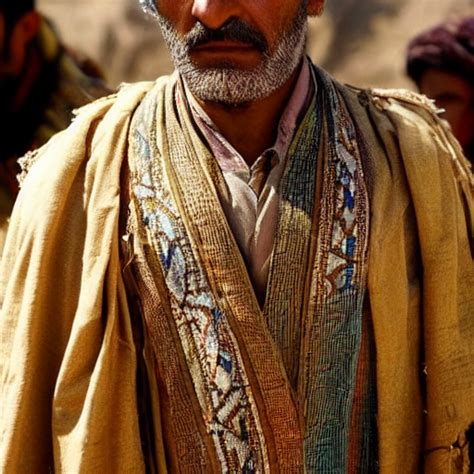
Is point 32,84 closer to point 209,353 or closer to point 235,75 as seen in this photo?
point 235,75

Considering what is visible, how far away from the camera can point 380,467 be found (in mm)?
3334

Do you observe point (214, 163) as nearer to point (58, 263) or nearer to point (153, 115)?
point (153, 115)

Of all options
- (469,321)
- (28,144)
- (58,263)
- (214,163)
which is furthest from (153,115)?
(28,144)

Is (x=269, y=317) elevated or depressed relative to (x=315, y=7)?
depressed

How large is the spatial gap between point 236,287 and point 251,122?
1.37ft

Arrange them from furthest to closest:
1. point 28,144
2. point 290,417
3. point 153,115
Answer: point 28,144 → point 153,115 → point 290,417

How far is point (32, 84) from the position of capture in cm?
591

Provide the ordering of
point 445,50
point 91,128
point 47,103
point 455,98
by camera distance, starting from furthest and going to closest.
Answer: point 445,50
point 455,98
point 47,103
point 91,128

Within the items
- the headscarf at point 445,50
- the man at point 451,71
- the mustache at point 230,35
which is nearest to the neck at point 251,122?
the mustache at point 230,35

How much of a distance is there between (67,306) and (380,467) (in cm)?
81

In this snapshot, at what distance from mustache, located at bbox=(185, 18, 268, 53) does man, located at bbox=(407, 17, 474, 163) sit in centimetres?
262

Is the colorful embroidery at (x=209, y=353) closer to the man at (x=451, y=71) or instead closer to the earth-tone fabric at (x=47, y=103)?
the earth-tone fabric at (x=47, y=103)

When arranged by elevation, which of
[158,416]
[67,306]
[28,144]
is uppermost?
[28,144]

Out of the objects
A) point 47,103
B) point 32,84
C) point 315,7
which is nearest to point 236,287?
point 315,7
